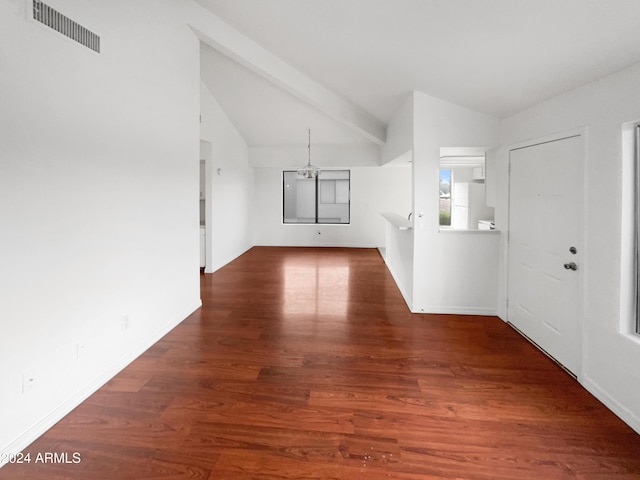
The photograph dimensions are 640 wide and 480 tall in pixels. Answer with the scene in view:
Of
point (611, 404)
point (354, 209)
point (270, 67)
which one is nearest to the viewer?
point (611, 404)

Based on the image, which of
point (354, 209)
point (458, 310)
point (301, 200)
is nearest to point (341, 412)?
point (458, 310)

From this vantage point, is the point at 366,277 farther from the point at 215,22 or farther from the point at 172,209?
the point at 215,22

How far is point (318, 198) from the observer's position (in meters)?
9.94

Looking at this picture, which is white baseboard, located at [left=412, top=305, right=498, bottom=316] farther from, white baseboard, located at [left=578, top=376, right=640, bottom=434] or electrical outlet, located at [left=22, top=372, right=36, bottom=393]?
electrical outlet, located at [left=22, top=372, right=36, bottom=393]

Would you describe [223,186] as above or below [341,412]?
above

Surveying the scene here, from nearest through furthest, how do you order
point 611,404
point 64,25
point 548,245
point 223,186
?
point 64,25, point 611,404, point 548,245, point 223,186

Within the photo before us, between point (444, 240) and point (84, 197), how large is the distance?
11.7 ft

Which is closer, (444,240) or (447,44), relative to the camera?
(447,44)

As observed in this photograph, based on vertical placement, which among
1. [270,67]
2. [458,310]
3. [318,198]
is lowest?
[458,310]

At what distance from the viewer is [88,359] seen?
246cm

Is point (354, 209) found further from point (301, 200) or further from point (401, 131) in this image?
point (401, 131)

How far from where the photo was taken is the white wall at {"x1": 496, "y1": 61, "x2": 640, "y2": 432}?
7.13ft

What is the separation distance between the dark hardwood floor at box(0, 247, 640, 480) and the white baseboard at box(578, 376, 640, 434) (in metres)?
0.04

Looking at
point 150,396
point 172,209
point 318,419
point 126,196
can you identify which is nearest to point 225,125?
point 172,209
